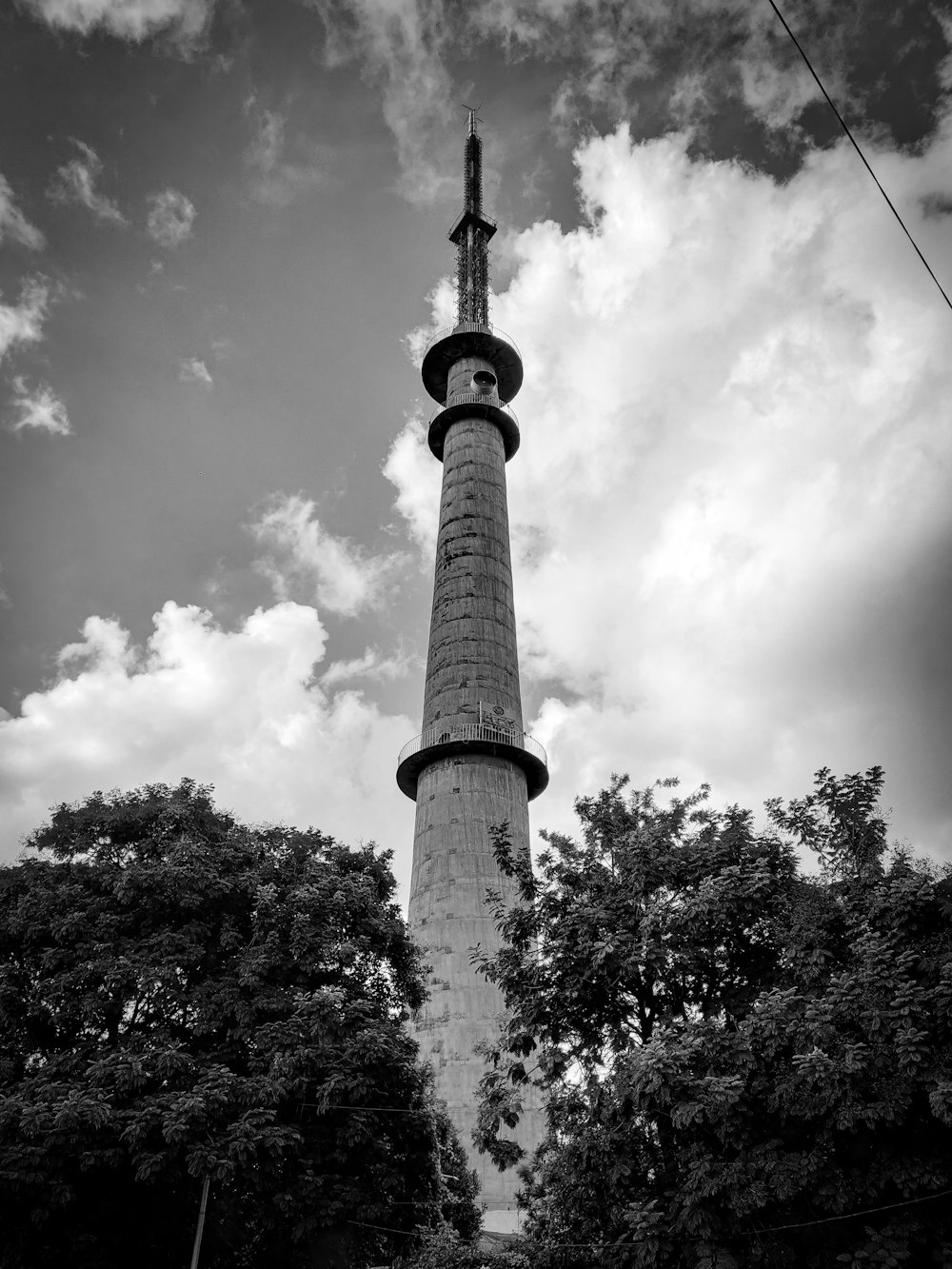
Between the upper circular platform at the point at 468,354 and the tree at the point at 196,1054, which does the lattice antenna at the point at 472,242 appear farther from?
the tree at the point at 196,1054

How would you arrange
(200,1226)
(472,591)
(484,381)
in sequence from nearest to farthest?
(200,1226), (472,591), (484,381)

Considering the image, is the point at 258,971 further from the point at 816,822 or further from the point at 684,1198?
the point at 816,822

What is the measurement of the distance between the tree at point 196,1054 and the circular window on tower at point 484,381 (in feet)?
70.5

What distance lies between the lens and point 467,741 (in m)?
24.1

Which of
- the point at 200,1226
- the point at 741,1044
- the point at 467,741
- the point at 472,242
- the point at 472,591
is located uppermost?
the point at 472,242

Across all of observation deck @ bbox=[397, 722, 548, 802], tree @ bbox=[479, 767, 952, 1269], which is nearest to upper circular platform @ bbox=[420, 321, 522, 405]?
observation deck @ bbox=[397, 722, 548, 802]

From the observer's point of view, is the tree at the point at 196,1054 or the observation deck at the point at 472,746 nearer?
the tree at the point at 196,1054

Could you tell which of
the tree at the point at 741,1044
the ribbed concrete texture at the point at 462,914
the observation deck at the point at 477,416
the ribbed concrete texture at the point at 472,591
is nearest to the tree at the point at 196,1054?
the tree at the point at 741,1044

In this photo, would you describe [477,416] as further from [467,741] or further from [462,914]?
[462,914]

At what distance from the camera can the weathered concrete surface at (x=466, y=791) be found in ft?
67.4

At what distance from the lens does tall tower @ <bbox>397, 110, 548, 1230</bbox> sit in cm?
2081

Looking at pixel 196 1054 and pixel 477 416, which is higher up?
pixel 477 416

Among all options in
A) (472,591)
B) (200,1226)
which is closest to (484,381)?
(472,591)

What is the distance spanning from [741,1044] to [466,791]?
45.9 ft
